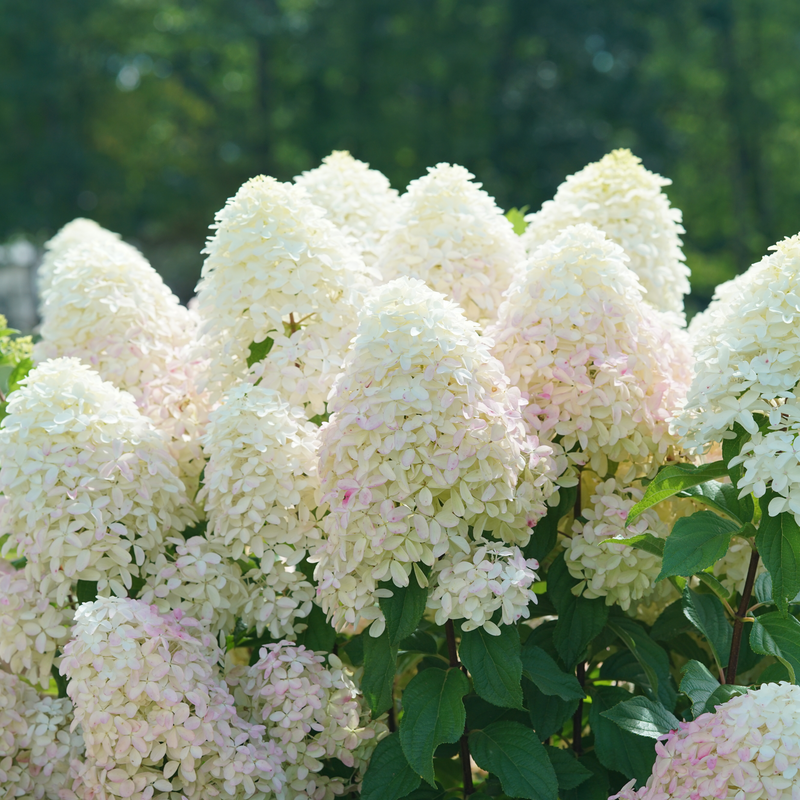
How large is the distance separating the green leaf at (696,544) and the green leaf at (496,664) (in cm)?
29

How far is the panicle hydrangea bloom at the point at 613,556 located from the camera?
1.83m

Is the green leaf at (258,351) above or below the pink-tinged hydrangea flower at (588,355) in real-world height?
above

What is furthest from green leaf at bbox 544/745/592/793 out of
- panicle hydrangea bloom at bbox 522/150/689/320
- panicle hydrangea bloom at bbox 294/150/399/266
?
panicle hydrangea bloom at bbox 294/150/399/266

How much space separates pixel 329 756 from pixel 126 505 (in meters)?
0.62

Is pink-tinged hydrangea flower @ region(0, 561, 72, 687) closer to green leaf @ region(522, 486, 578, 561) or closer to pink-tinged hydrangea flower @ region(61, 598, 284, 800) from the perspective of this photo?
pink-tinged hydrangea flower @ region(61, 598, 284, 800)

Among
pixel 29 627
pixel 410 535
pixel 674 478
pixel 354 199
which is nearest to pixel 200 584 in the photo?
pixel 29 627

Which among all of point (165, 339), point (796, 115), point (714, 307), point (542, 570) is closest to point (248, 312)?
point (165, 339)

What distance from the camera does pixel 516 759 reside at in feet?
5.75

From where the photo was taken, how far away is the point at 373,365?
1.67 meters

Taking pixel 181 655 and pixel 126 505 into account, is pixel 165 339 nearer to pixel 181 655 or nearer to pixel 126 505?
pixel 126 505

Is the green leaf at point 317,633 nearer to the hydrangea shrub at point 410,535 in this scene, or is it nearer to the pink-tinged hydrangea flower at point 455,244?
the hydrangea shrub at point 410,535

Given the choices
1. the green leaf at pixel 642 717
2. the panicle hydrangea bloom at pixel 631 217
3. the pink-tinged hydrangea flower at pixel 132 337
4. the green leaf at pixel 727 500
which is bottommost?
the green leaf at pixel 642 717

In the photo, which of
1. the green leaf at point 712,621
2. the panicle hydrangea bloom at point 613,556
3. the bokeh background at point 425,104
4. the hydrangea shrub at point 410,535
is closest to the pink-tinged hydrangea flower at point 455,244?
the hydrangea shrub at point 410,535

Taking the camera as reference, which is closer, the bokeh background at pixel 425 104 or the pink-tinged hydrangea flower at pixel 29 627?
the pink-tinged hydrangea flower at pixel 29 627
